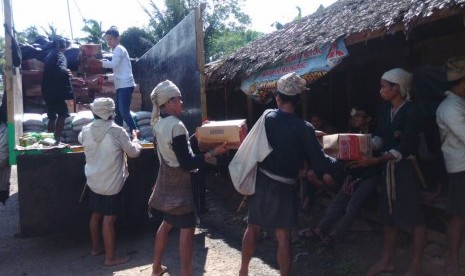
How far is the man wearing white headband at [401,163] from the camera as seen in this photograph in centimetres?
340

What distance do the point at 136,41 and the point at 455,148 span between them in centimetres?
2144

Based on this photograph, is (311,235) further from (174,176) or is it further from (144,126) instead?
(144,126)

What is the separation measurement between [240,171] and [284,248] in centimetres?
71

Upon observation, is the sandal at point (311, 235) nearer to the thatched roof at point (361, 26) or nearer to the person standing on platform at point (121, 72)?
the thatched roof at point (361, 26)

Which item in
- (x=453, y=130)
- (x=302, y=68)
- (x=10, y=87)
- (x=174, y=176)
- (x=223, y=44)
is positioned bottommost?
(x=174, y=176)

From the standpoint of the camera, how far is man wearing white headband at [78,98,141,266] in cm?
436

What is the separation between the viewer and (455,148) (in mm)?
3385

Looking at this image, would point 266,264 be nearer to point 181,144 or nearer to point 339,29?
point 181,144

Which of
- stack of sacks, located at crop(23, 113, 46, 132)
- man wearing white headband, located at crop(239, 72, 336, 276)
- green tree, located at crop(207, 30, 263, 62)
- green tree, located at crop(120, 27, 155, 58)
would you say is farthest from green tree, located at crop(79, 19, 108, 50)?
man wearing white headband, located at crop(239, 72, 336, 276)

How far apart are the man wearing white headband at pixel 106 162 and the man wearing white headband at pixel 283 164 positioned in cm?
164

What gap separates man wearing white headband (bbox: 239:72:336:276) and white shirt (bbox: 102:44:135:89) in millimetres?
3027

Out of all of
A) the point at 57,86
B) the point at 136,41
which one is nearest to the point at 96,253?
the point at 57,86

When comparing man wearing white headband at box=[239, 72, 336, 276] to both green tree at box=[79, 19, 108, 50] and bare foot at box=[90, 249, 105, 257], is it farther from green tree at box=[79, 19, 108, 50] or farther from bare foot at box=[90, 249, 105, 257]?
green tree at box=[79, 19, 108, 50]

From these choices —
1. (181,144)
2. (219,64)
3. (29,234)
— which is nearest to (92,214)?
(29,234)
